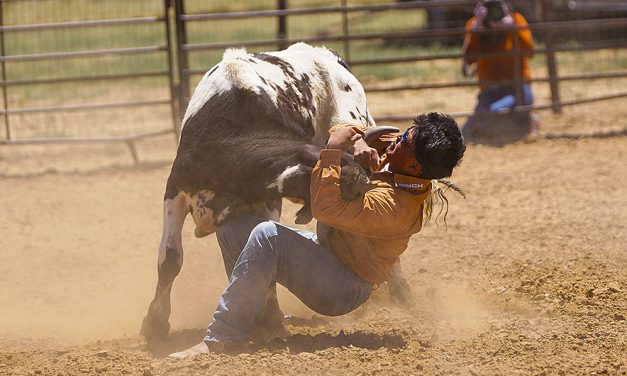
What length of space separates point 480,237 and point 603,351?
261cm

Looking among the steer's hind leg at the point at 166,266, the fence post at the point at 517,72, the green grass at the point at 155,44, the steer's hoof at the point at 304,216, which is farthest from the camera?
the green grass at the point at 155,44

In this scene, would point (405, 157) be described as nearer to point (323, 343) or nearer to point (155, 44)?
point (323, 343)

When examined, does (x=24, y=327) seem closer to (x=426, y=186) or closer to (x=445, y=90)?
(x=426, y=186)

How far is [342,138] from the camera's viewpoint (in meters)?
4.06

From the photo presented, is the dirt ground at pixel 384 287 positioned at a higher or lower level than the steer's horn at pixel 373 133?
lower

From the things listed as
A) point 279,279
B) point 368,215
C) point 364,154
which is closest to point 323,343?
point 279,279

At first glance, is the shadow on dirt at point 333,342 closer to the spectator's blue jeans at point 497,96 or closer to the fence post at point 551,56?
the spectator's blue jeans at point 497,96

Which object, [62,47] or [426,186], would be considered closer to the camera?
[426,186]

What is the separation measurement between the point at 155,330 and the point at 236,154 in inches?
42.3

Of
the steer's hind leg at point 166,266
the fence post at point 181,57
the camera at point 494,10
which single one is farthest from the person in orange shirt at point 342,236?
the camera at point 494,10

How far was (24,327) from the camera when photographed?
533 centimetres

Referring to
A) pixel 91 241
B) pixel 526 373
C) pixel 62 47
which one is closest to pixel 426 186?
pixel 526 373

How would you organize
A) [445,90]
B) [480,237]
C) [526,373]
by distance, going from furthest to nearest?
[445,90] → [480,237] → [526,373]

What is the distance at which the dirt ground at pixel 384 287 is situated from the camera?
4.06m
